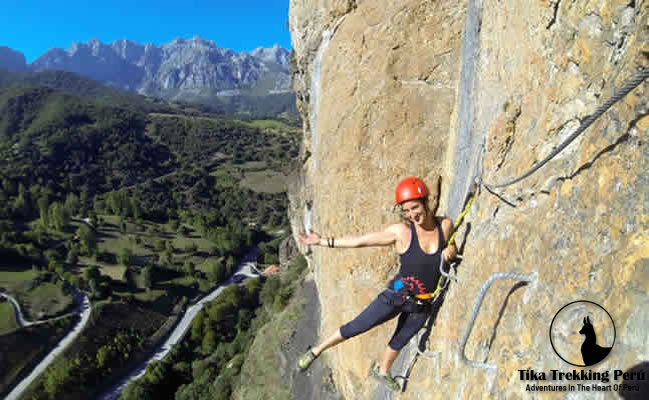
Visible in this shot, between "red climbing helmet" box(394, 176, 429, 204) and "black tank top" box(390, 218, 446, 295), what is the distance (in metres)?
0.53

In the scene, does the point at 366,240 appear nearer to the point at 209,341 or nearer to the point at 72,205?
the point at 209,341

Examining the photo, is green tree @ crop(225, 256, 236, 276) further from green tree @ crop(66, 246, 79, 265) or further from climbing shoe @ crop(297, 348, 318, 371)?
climbing shoe @ crop(297, 348, 318, 371)

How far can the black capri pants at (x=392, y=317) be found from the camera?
5719 millimetres

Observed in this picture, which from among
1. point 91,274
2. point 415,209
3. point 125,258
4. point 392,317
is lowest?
point 91,274

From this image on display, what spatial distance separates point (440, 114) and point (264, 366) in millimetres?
25828

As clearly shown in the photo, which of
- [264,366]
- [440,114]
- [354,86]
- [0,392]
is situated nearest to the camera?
[440,114]

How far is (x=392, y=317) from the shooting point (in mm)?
5988

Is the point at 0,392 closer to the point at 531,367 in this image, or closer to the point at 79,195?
the point at 531,367

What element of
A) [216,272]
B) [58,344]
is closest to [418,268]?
[58,344]

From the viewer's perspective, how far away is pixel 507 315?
12.2ft

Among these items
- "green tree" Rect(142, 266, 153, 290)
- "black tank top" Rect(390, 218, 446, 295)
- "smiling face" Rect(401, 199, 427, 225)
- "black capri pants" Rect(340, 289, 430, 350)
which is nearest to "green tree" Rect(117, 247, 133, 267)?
"green tree" Rect(142, 266, 153, 290)

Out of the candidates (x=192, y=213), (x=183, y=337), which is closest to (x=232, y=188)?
(x=192, y=213)

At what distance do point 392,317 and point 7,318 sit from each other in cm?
6654

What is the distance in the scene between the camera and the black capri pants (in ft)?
18.8
